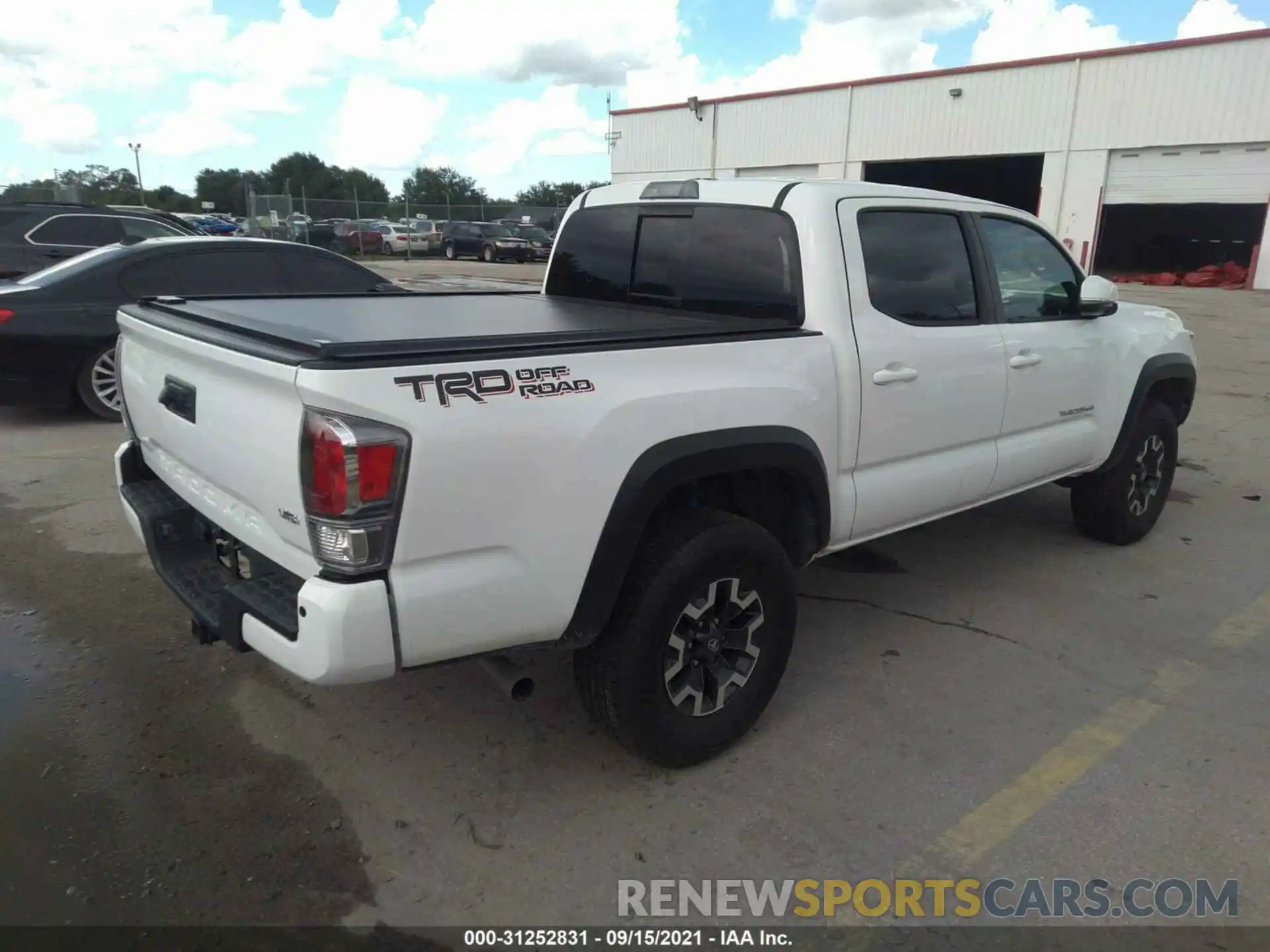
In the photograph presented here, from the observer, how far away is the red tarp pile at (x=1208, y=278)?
2480 centimetres

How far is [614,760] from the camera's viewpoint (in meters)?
3.12

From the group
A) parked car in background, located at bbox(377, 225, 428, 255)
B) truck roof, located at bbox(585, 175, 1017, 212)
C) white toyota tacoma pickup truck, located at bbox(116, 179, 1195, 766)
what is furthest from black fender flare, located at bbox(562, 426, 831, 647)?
parked car in background, located at bbox(377, 225, 428, 255)

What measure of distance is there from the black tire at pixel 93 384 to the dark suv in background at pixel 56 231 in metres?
5.13

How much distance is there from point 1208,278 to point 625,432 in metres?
28.3

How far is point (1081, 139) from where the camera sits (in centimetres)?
2572

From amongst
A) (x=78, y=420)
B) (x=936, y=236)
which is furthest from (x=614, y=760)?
(x=78, y=420)

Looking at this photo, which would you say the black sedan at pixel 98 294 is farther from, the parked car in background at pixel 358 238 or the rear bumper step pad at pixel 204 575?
the parked car in background at pixel 358 238

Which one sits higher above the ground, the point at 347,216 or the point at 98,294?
the point at 347,216

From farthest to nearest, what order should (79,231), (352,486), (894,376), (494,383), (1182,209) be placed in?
1. (1182,209)
2. (79,231)
3. (894,376)
4. (494,383)
5. (352,486)

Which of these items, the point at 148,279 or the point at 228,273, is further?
the point at 228,273

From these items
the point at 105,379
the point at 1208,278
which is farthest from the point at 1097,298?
the point at 1208,278

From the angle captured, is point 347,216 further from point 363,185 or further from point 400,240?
point 363,185

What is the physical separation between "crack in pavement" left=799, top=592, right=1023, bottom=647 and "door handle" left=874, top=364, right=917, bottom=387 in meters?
1.30

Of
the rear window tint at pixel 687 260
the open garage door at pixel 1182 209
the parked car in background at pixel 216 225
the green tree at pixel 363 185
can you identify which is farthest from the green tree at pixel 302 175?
the rear window tint at pixel 687 260
